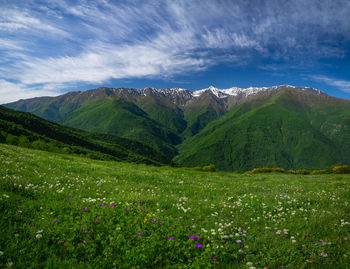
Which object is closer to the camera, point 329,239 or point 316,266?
point 316,266

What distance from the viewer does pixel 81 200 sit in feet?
21.6

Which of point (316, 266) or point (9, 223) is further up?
point (9, 223)

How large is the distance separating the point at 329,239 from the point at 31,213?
8.30 m

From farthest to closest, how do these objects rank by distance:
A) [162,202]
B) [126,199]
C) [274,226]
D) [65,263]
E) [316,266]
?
[162,202] < [126,199] < [274,226] < [316,266] < [65,263]

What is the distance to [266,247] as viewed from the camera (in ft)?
16.0

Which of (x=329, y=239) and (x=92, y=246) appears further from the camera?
(x=329, y=239)

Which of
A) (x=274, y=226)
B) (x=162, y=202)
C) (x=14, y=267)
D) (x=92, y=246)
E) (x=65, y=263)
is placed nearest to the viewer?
(x=14, y=267)

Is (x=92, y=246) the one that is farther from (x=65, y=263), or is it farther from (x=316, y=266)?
(x=316, y=266)

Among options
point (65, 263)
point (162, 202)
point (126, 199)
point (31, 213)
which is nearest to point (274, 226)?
point (162, 202)

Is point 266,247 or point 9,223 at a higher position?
point 9,223

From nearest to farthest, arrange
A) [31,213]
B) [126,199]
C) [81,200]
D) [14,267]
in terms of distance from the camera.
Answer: [14,267]
[31,213]
[81,200]
[126,199]

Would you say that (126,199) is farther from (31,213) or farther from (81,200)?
(31,213)

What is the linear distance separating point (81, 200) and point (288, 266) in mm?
6302

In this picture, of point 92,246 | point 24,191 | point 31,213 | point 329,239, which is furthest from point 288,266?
point 24,191
